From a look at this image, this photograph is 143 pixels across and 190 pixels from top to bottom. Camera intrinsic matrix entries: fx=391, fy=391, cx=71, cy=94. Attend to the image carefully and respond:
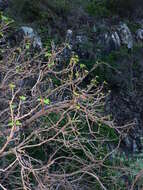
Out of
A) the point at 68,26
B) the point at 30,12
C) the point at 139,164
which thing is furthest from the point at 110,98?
the point at 139,164

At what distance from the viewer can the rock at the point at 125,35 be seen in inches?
319

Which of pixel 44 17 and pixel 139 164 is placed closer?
pixel 139 164

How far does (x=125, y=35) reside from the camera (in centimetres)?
823

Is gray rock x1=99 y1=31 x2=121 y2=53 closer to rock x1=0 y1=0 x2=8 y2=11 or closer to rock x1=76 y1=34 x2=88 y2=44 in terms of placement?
rock x1=76 y1=34 x2=88 y2=44

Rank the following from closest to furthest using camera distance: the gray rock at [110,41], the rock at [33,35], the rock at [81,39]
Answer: the rock at [33,35]
the rock at [81,39]
the gray rock at [110,41]

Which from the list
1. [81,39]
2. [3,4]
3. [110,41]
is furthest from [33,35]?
[110,41]

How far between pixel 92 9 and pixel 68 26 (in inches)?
40.9

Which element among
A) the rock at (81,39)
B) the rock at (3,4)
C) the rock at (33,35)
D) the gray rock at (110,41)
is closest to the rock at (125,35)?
the gray rock at (110,41)

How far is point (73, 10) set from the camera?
784 cm

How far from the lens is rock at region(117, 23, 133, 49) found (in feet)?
26.6

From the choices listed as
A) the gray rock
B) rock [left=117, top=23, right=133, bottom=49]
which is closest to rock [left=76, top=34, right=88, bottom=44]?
the gray rock

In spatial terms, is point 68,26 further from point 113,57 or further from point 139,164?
point 139,164

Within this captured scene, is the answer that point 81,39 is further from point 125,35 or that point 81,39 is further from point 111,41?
point 125,35

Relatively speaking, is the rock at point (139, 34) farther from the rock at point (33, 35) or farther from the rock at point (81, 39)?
the rock at point (33, 35)
